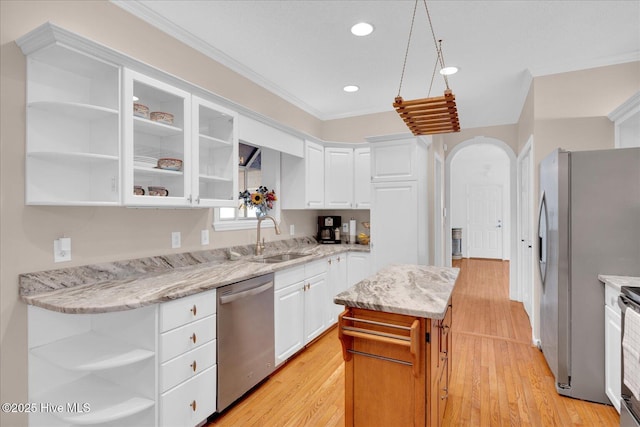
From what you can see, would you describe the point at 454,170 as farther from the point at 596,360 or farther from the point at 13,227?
the point at 13,227

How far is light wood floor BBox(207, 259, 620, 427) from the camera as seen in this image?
2.16 meters

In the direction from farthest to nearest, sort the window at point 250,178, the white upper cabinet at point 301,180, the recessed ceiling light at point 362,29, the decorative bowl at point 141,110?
the white upper cabinet at point 301,180 < the window at point 250,178 < the recessed ceiling light at point 362,29 < the decorative bowl at point 141,110

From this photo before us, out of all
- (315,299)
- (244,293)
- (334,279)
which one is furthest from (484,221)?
(244,293)

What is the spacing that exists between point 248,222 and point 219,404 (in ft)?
5.47

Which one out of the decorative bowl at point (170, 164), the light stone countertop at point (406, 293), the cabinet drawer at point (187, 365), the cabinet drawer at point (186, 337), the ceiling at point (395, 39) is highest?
the ceiling at point (395, 39)

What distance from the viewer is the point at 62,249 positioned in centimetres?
188

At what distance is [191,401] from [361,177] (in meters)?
3.13

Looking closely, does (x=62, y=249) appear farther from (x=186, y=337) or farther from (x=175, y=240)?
(x=186, y=337)

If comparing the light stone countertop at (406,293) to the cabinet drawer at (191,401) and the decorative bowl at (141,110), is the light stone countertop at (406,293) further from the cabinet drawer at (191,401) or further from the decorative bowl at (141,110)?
the decorative bowl at (141,110)

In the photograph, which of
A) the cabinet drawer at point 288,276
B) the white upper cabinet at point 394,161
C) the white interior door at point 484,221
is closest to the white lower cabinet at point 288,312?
the cabinet drawer at point 288,276

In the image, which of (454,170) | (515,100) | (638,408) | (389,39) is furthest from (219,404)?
→ (454,170)

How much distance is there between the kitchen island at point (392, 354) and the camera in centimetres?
159

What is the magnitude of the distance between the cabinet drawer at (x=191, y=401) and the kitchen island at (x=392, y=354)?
2.95ft

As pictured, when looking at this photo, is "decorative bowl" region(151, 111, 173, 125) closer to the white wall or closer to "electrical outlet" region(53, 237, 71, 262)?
"electrical outlet" region(53, 237, 71, 262)
